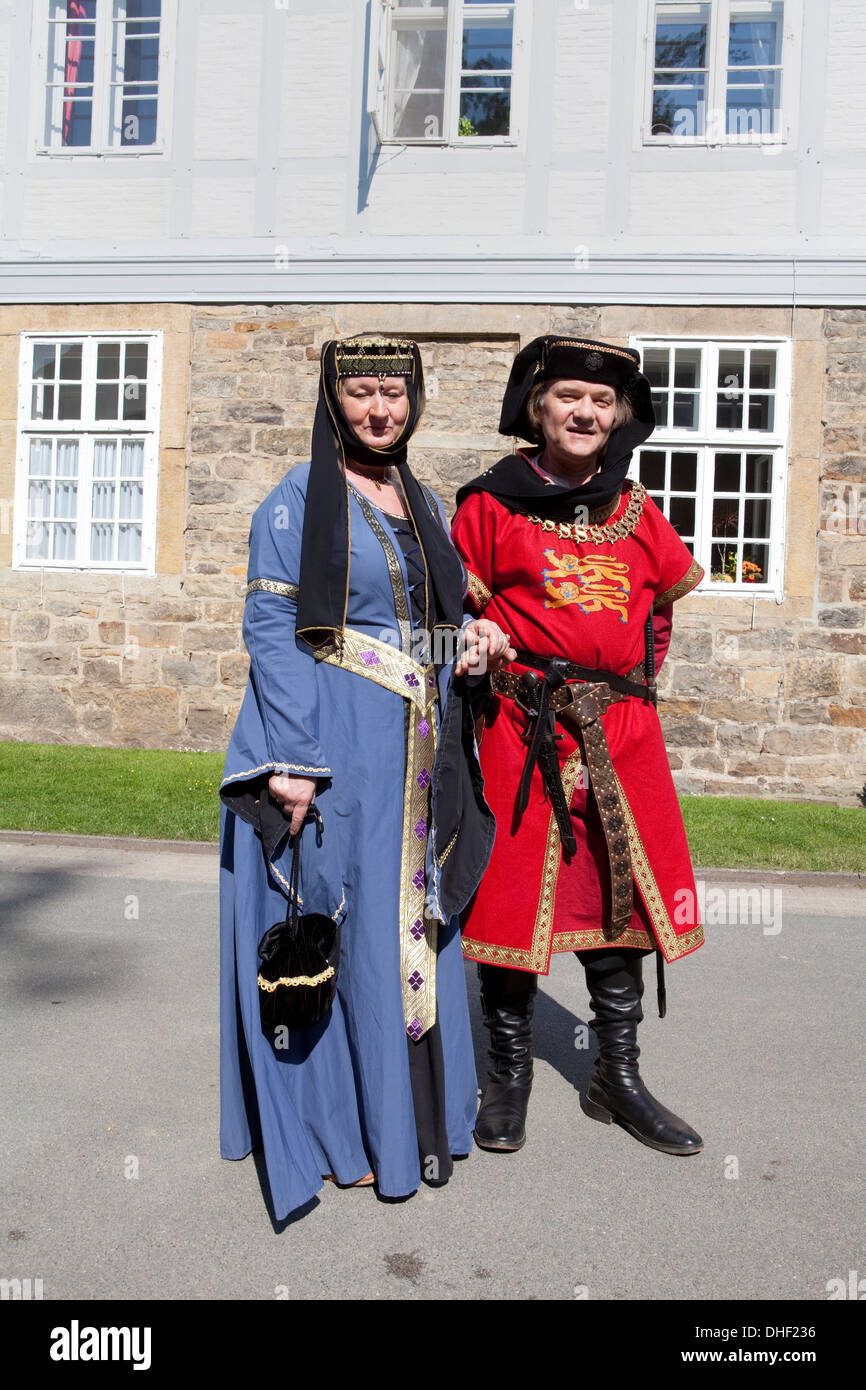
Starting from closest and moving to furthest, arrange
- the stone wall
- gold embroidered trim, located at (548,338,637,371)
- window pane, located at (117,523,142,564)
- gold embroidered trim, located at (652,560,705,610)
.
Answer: gold embroidered trim, located at (548,338,637,371)
gold embroidered trim, located at (652,560,705,610)
the stone wall
window pane, located at (117,523,142,564)

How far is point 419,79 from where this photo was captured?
396 inches

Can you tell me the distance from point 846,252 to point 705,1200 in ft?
27.4

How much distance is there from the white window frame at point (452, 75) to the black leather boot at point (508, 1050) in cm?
822

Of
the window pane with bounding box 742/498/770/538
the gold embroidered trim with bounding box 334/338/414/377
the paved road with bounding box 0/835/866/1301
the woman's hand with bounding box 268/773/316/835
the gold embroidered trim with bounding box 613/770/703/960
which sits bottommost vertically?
the paved road with bounding box 0/835/866/1301

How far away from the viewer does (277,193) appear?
10062 millimetres

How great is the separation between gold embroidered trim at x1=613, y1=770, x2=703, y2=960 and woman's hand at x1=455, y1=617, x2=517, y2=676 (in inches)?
19.3

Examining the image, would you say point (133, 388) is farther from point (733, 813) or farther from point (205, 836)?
point (733, 813)

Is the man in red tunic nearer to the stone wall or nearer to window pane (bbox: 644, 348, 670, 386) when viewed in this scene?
the stone wall

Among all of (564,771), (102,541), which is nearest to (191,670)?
(102,541)

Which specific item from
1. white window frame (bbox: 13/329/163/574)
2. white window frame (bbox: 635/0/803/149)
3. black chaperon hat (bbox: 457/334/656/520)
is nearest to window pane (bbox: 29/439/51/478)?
white window frame (bbox: 13/329/163/574)

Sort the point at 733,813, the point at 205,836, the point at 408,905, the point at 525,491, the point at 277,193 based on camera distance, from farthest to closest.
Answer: the point at 277,193 → the point at 733,813 → the point at 205,836 → the point at 525,491 → the point at 408,905

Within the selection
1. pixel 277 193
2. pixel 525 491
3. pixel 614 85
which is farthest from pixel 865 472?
pixel 525 491

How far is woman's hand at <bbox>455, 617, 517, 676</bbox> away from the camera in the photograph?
10.1ft

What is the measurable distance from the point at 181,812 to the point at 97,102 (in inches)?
262
